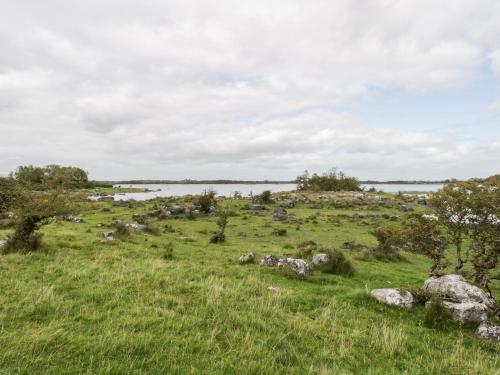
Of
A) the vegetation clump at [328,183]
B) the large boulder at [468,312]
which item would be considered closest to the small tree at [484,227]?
the large boulder at [468,312]

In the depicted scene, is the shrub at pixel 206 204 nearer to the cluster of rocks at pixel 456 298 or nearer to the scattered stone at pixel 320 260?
the scattered stone at pixel 320 260

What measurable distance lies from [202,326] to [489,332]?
7761 millimetres

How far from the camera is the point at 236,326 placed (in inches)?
314

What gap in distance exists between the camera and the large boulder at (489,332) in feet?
29.0

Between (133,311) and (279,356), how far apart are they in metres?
3.93

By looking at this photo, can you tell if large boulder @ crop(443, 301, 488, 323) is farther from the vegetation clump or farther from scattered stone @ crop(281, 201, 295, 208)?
the vegetation clump

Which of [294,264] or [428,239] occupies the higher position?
[428,239]

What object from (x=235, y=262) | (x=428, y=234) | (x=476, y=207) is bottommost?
(x=235, y=262)

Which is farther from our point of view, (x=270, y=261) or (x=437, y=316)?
(x=270, y=261)

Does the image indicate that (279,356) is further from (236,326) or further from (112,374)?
(112,374)

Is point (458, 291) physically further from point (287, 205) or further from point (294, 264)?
point (287, 205)

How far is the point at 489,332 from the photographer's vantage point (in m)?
8.99

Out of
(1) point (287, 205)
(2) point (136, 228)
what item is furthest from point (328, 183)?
(2) point (136, 228)

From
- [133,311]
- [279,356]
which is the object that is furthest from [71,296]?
[279,356]
